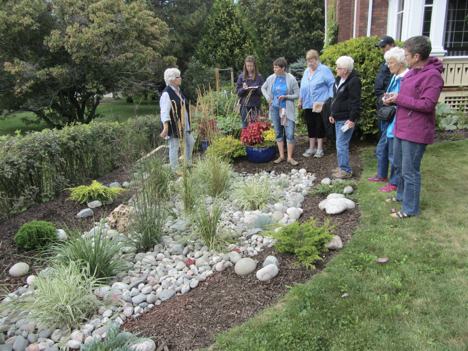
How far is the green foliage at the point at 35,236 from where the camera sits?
3453 millimetres

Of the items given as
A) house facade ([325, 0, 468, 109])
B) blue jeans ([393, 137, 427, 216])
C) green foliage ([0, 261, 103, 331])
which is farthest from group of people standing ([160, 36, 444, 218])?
house facade ([325, 0, 468, 109])

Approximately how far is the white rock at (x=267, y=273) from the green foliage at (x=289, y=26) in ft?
88.2

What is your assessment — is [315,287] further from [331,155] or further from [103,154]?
[103,154]

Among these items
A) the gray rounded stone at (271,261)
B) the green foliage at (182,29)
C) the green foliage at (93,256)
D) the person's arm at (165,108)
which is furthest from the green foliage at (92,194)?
the green foliage at (182,29)

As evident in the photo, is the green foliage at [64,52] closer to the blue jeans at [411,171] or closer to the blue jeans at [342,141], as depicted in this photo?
the blue jeans at [342,141]

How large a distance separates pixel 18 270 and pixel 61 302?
41.8 inches

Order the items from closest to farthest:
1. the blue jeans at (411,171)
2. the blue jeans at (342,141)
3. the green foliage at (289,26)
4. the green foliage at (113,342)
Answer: the green foliage at (113,342) → the blue jeans at (411,171) → the blue jeans at (342,141) → the green foliage at (289,26)

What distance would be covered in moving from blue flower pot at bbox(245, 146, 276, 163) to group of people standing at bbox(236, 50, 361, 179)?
0.65 ft

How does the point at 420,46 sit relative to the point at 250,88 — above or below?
above

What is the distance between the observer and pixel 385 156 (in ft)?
14.9

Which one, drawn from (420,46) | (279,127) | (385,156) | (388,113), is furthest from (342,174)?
(420,46)

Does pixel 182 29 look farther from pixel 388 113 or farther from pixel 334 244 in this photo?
pixel 334 244

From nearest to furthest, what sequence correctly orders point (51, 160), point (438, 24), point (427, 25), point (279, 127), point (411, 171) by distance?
point (411, 171)
point (51, 160)
point (279, 127)
point (438, 24)
point (427, 25)

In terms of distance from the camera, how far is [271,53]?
1175 inches
